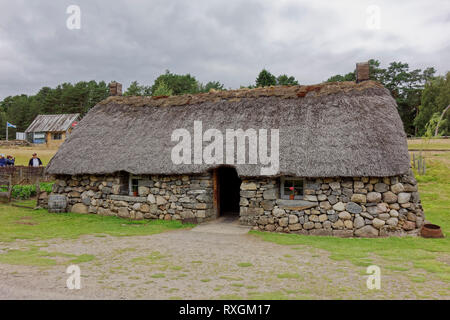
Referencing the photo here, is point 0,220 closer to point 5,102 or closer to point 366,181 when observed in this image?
point 366,181

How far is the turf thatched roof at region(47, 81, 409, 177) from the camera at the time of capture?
9898mm

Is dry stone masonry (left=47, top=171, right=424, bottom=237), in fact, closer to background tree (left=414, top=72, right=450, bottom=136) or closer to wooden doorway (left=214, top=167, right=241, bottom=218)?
wooden doorway (left=214, top=167, right=241, bottom=218)

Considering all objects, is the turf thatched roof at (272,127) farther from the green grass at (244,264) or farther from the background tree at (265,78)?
the background tree at (265,78)

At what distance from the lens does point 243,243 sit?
8953 millimetres

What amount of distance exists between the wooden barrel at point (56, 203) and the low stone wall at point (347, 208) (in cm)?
785

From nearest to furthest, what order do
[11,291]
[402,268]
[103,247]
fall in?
1. [11,291]
2. [402,268]
3. [103,247]

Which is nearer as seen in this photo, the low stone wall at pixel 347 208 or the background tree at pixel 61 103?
the low stone wall at pixel 347 208

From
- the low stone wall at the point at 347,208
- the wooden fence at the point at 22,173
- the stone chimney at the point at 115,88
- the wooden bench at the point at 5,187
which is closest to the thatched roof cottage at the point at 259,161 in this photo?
the low stone wall at the point at 347,208

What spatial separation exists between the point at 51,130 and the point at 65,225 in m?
32.3

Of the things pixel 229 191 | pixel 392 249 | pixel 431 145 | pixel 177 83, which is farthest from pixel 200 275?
pixel 177 83

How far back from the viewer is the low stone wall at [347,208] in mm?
9492

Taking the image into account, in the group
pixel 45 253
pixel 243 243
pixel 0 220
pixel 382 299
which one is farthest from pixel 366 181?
pixel 0 220

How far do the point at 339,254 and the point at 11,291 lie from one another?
21.3 ft

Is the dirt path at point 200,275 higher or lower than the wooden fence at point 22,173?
lower
